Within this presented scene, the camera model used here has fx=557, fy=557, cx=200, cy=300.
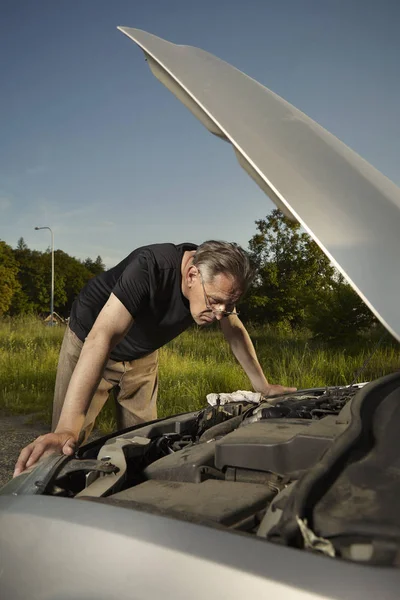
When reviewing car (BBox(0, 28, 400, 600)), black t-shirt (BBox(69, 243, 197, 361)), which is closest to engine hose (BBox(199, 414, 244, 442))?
Result: car (BBox(0, 28, 400, 600))

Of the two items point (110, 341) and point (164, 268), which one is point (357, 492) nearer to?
point (110, 341)

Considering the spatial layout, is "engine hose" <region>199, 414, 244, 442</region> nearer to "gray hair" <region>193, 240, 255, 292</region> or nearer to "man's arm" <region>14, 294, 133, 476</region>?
"man's arm" <region>14, 294, 133, 476</region>

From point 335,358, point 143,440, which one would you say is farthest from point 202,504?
point 335,358

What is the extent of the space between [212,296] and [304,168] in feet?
5.09

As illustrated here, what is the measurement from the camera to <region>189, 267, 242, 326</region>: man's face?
9.33 ft

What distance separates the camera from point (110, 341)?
2740mm

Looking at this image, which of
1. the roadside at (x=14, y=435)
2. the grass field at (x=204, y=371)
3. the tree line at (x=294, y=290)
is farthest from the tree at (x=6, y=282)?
the roadside at (x=14, y=435)

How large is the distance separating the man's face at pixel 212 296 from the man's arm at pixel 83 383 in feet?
1.22

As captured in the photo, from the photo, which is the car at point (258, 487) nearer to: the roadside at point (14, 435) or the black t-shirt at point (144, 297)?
the black t-shirt at point (144, 297)

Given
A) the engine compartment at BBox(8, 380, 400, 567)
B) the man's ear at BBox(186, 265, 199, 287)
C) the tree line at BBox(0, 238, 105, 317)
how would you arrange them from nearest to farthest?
the engine compartment at BBox(8, 380, 400, 567) → the man's ear at BBox(186, 265, 199, 287) → the tree line at BBox(0, 238, 105, 317)

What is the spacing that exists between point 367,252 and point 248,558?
68 centimetres

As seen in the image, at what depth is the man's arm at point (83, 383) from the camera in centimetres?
206

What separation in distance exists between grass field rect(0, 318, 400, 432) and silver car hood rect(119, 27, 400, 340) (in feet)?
15.3

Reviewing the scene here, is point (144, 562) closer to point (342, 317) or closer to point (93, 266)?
point (342, 317)
